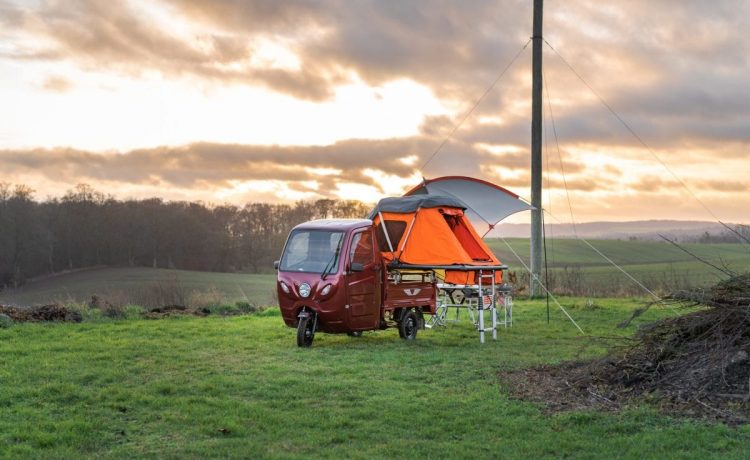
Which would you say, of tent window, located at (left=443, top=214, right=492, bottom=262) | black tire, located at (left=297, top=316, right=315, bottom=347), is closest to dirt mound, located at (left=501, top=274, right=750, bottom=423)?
black tire, located at (left=297, top=316, right=315, bottom=347)

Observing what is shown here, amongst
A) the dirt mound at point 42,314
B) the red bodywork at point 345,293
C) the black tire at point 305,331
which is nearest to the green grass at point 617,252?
the dirt mound at point 42,314

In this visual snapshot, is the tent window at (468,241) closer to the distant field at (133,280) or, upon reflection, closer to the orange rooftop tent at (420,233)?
the orange rooftop tent at (420,233)

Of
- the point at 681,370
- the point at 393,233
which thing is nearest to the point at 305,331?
the point at 393,233

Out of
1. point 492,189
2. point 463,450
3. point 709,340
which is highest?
point 492,189

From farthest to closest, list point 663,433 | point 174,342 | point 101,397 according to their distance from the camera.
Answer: point 174,342
point 101,397
point 663,433

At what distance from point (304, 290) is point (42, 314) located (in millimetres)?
7178

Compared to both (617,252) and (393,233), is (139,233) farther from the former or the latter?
(617,252)

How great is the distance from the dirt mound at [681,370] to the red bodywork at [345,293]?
3683 mm

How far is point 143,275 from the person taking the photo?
113 ft

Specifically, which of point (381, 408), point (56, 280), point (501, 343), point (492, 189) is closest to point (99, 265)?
point (56, 280)

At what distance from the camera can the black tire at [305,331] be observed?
12.1 m

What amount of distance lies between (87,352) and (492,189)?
34.2ft

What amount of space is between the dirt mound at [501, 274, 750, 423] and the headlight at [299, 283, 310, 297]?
4.15 meters

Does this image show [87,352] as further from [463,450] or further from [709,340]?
[709,340]
